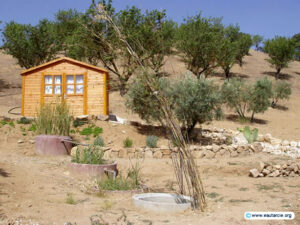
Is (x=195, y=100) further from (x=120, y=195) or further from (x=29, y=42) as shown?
(x=29, y=42)

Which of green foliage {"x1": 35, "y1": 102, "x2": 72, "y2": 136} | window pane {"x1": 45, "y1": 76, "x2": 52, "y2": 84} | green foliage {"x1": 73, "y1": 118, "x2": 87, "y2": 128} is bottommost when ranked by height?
green foliage {"x1": 73, "y1": 118, "x2": 87, "y2": 128}

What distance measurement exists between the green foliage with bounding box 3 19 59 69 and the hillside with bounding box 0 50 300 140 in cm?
281

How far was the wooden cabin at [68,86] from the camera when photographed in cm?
1554

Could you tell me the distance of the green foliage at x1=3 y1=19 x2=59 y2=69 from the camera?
27.6 m

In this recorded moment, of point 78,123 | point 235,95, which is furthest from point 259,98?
point 78,123

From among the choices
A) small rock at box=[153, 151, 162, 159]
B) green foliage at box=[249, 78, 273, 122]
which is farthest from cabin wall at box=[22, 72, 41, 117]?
green foliage at box=[249, 78, 273, 122]

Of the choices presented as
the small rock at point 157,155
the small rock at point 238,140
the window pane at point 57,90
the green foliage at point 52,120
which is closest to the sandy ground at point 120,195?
the green foliage at point 52,120

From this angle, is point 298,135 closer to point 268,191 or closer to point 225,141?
point 225,141

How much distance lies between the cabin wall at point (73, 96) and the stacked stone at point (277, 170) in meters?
8.99

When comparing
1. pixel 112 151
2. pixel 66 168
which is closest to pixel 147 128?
pixel 112 151

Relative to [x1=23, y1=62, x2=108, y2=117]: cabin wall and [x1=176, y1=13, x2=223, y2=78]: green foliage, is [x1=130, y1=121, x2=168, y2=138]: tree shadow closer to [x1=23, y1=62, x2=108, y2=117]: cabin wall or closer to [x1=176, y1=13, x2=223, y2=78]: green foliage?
[x1=23, y1=62, x2=108, y2=117]: cabin wall

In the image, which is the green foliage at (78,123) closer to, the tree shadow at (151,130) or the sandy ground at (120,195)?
the tree shadow at (151,130)

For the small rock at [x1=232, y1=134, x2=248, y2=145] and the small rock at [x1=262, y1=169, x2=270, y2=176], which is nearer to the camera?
the small rock at [x1=262, y1=169, x2=270, y2=176]

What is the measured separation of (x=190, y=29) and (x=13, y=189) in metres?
23.7
